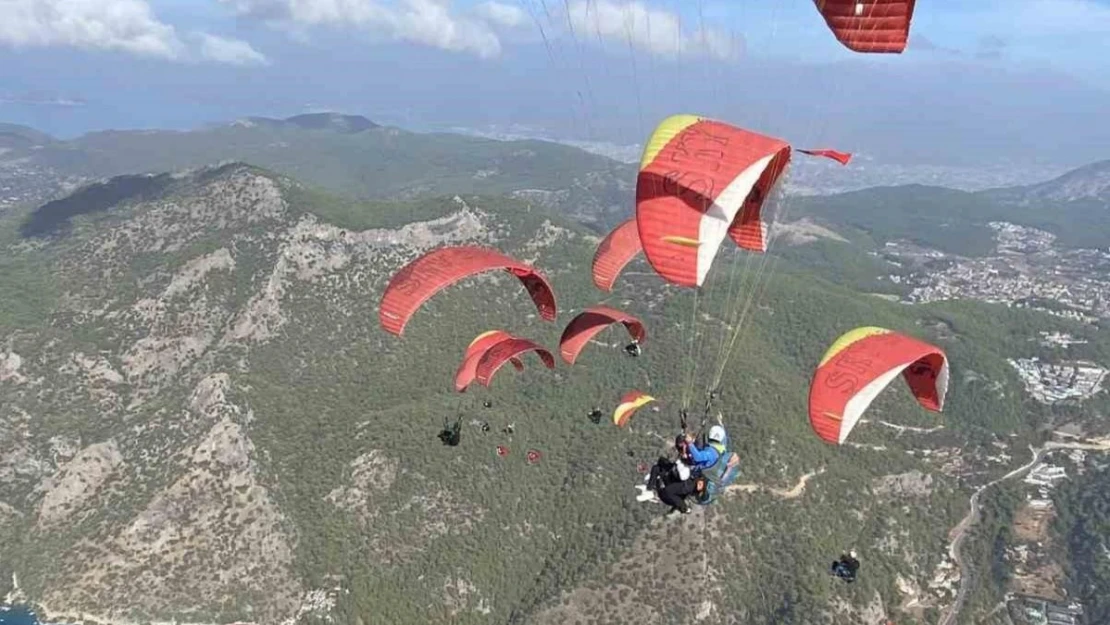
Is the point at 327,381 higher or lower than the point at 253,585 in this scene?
higher

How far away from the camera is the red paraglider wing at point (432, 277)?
32.4 m

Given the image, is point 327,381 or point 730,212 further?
point 327,381

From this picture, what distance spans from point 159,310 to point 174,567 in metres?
36.5

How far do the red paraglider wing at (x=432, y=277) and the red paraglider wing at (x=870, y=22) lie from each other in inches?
552

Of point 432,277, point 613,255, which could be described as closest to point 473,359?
point 613,255

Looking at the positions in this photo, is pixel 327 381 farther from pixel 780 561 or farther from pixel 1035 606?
pixel 1035 606

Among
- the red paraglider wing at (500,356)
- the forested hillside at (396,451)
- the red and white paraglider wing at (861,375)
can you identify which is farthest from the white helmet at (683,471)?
the forested hillside at (396,451)

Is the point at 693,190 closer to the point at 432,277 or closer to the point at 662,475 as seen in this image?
the point at 662,475

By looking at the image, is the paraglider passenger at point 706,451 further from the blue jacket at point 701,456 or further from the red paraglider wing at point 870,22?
the red paraglider wing at point 870,22

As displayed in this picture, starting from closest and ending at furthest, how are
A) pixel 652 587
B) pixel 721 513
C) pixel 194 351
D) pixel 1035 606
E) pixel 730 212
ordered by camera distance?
pixel 730 212 < pixel 652 587 < pixel 721 513 < pixel 1035 606 < pixel 194 351

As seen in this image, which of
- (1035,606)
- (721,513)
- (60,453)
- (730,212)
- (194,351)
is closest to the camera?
(730,212)

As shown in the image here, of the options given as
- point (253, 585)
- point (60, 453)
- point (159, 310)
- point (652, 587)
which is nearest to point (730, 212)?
point (652, 587)

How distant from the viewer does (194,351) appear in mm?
100375

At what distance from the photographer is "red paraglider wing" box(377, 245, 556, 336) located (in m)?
32.4
